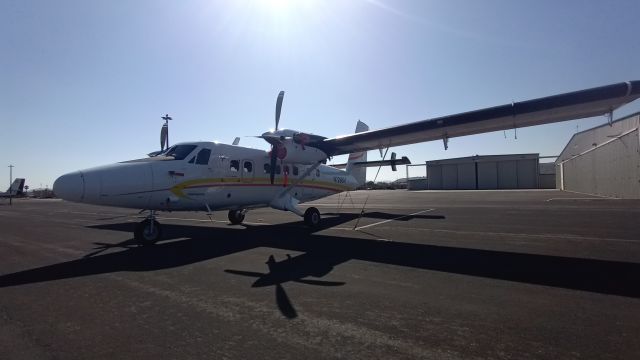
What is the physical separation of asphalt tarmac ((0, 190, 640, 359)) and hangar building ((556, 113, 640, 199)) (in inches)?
883

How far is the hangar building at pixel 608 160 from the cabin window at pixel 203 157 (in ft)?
89.6

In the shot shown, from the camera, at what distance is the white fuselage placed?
9797mm

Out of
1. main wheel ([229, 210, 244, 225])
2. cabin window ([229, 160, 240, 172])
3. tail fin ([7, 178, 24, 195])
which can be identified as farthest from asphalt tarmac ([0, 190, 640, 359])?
tail fin ([7, 178, 24, 195])

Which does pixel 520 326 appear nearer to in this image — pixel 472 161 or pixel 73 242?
pixel 73 242

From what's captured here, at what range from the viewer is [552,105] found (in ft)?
33.9

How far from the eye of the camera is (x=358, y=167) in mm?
22250

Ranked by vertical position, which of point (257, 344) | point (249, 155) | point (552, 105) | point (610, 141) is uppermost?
point (610, 141)

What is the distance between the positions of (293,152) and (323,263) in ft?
23.7

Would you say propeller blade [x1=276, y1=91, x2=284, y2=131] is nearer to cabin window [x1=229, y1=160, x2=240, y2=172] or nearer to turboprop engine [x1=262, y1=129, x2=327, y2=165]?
turboprop engine [x1=262, y1=129, x2=327, y2=165]

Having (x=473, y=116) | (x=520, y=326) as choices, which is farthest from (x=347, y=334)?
(x=473, y=116)

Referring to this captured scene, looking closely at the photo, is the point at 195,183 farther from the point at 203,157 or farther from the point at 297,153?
the point at 297,153

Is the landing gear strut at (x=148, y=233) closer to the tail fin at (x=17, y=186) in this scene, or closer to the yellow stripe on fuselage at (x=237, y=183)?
the yellow stripe on fuselage at (x=237, y=183)

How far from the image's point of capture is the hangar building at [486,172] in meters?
74.5

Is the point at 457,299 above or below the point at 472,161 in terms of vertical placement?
below
